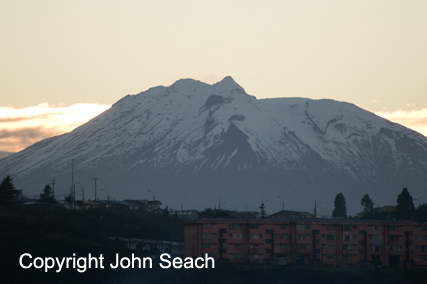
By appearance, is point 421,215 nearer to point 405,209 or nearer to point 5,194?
point 405,209

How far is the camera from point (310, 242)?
114875 mm

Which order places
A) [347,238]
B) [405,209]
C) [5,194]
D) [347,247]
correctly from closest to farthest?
[347,247] < [347,238] < [5,194] < [405,209]

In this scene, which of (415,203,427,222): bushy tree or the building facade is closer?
the building facade

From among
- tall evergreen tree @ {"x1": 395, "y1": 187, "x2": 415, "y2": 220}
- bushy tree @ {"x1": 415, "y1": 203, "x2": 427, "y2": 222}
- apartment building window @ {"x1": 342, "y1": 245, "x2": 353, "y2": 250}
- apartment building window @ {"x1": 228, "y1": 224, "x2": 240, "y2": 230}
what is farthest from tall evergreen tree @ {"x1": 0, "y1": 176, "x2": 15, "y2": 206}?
tall evergreen tree @ {"x1": 395, "y1": 187, "x2": 415, "y2": 220}

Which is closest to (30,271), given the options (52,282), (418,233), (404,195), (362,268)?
(52,282)

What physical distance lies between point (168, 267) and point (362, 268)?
96.0 ft

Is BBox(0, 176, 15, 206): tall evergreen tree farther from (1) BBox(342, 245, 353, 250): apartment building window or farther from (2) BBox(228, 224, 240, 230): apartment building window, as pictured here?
(1) BBox(342, 245, 353, 250): apartment building window

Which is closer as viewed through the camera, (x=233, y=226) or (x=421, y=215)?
(x=233, y=226)

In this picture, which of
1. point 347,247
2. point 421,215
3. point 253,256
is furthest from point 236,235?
point 421,215

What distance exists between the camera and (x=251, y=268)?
105812mm

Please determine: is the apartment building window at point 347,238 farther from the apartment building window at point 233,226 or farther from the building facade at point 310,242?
the apartment building window at point 233,226

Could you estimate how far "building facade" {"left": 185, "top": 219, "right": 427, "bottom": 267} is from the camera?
11375cm

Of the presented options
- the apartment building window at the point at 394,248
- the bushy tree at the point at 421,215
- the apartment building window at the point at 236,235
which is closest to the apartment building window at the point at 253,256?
the apartment building window at the point at 236,235

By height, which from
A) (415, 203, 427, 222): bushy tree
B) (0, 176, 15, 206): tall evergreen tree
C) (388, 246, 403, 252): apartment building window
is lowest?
(388, 246, 403, 252): apartment building window
